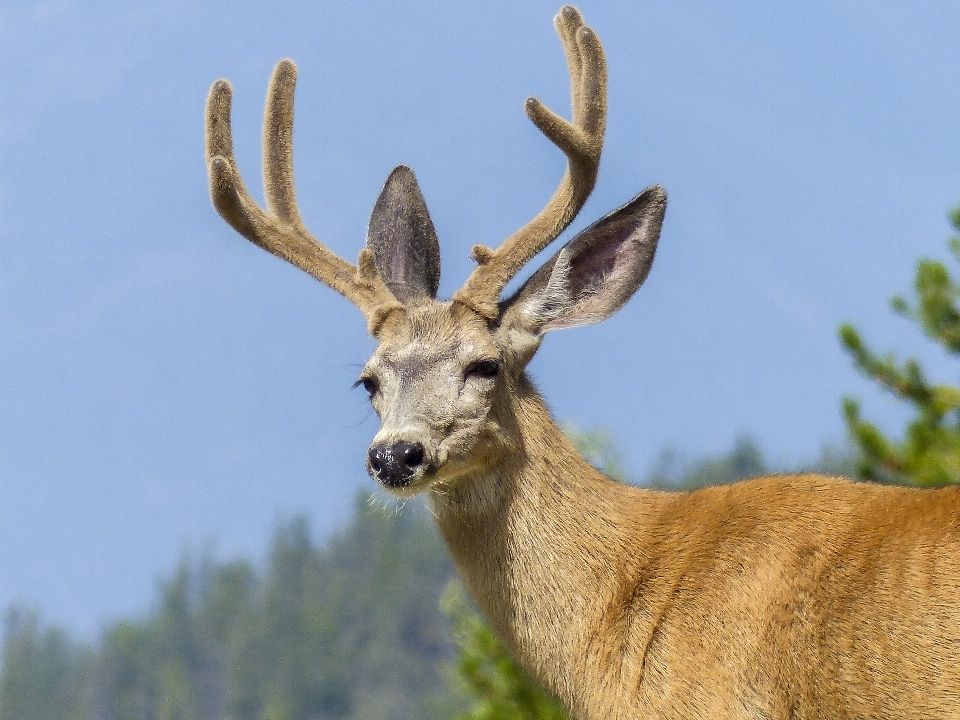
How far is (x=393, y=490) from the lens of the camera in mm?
6309

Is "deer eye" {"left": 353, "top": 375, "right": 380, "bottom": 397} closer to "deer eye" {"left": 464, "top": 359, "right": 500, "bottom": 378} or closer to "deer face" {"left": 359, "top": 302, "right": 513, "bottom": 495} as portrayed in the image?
"deer face" {"left": 359, "top": 302, "right": 513, "bottom": 495}

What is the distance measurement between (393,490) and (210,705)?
86.4 metres

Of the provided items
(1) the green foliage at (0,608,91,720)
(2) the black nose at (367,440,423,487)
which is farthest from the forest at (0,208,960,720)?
(2) the black nose at (367,440,423,487)

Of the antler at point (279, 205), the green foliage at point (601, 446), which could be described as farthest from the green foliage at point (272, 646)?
the antler at point (279, 205)

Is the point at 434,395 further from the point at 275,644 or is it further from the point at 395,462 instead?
the point at 275,644

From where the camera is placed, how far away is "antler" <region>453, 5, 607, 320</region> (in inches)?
275

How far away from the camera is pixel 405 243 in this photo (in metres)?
7.66

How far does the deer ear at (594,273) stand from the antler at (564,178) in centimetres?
12

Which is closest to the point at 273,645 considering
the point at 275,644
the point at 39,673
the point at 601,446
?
the point at 275,644

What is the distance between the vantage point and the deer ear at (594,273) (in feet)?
22.9

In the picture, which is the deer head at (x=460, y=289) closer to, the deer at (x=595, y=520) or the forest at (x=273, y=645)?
the deer at (x=595, y=520)

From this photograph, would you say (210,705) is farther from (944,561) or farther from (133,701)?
(944,561)

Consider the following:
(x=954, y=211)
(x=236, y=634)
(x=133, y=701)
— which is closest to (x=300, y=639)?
(x=236, y=634)

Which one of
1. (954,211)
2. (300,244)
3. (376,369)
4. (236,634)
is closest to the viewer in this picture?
(376,369)
